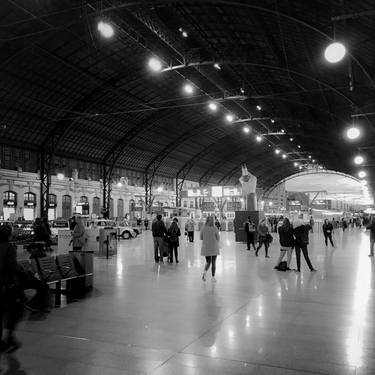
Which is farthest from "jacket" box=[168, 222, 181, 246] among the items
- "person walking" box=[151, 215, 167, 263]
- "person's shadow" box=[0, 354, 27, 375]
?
"person's shadow" box=[0, 354, 27, 375]

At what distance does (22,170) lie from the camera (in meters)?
38.9

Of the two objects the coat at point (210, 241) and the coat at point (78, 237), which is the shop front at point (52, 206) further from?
the coat at point (210, 241)

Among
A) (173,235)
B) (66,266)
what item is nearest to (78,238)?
(173,235)

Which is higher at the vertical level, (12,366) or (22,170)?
(22,170)

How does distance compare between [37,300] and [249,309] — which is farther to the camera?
[37,300]

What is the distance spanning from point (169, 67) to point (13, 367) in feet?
81.8

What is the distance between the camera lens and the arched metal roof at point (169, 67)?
1854cm

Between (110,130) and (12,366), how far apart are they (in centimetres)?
4008

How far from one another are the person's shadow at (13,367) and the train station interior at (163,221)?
31 millimetres

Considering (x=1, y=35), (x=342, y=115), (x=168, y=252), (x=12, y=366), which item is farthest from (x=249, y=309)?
(x=342, y=115)

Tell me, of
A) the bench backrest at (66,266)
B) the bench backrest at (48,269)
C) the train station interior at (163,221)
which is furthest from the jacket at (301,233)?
the bench backrest at (48,269)

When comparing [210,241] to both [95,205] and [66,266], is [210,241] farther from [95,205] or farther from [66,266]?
[95,205]

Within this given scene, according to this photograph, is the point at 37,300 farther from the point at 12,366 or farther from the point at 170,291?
the point at 12,366

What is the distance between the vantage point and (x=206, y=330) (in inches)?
247
